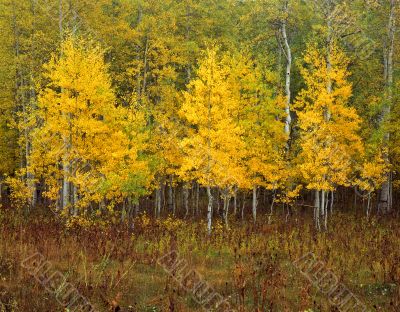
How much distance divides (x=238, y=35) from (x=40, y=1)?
46.0ft

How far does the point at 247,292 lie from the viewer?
8.66 meters

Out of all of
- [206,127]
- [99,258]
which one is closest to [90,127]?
[206,127]

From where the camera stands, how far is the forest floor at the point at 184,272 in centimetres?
742

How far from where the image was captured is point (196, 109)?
1612cm

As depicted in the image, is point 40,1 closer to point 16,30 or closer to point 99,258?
point 16,30
